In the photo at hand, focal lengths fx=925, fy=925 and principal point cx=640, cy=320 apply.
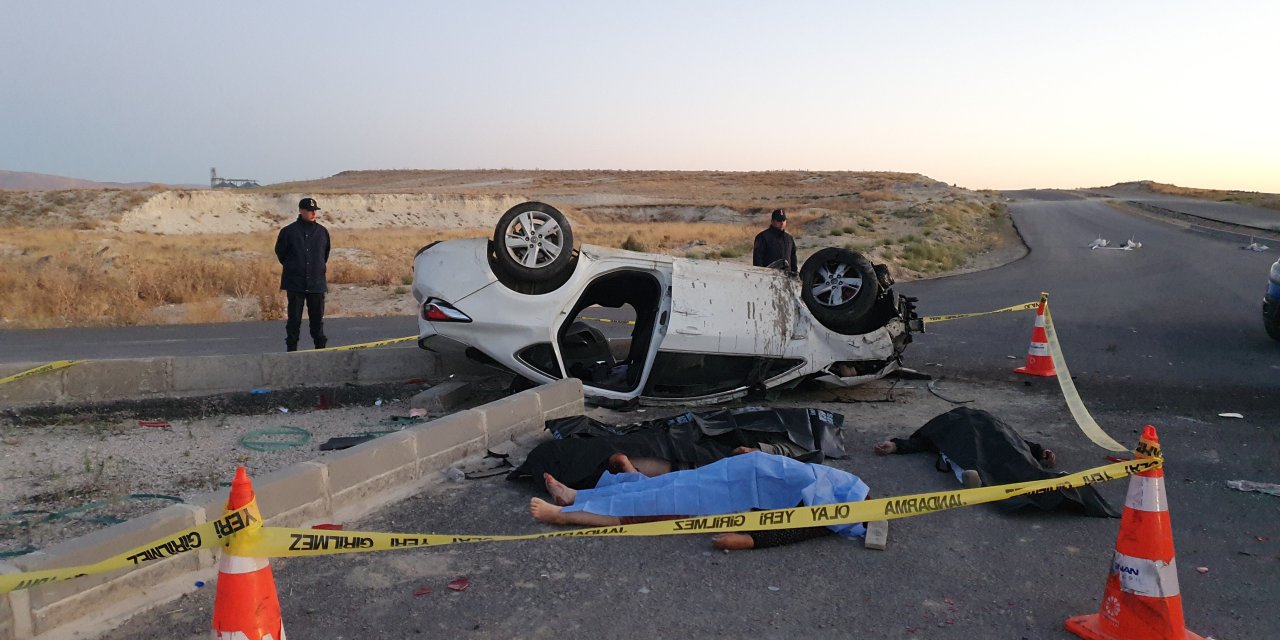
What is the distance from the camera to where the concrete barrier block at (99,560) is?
3.57 meters

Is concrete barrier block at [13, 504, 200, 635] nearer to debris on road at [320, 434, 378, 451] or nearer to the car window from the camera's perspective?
debris on road at [320, 434, 378, 451]

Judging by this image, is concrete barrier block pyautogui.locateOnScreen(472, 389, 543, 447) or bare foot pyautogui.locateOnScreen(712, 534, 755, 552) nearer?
bare foot pyautogui.locateOnScreen(712, 534, 755, 552)

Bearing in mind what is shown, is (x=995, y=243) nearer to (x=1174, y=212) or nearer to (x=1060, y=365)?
(x=1174, y=212)

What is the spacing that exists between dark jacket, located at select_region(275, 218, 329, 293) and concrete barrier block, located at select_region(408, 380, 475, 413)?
2.20 m

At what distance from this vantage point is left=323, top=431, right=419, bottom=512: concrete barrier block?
509 cm

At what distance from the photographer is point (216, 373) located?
27.6ft

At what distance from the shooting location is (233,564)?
297cm

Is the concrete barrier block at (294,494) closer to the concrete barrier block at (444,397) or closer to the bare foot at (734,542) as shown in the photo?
the bare foot at (734,542)

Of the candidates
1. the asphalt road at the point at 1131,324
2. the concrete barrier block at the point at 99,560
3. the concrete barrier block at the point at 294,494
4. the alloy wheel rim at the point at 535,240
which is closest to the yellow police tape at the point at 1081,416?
the asphalt road at the point at 1131,324

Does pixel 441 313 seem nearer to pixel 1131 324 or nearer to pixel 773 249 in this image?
pixel 773 249

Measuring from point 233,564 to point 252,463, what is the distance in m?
3.71

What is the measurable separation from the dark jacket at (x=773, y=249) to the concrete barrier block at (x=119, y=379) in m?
6.11

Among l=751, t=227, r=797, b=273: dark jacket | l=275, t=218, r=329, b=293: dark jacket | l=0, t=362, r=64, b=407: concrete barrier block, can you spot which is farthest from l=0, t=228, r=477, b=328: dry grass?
l=751, t=227, r=797, b=273: dark jacket

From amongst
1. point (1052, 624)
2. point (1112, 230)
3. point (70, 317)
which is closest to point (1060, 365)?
point (1052, 624)
